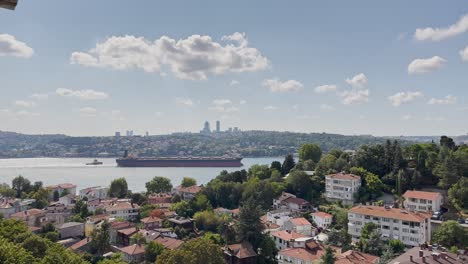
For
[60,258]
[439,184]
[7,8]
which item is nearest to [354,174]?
[439,184]

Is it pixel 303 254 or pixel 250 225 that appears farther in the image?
pixel 250 225

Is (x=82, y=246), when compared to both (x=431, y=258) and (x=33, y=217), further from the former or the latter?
(x=431, y=258)

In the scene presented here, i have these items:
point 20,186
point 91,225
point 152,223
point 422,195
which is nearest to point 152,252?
point 152,223

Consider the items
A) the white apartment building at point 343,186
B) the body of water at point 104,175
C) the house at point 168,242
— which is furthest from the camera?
the body of water at point 104,175

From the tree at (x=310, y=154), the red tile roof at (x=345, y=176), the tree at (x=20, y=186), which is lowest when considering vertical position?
the tree at (x=20, y=186)

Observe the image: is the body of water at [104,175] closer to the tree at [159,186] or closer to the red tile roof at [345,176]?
the tree at [159,186]

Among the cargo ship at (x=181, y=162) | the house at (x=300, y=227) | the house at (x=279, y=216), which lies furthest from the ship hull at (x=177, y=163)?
the house at (x=300, y=227)
